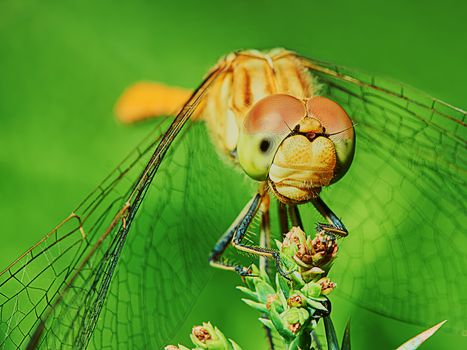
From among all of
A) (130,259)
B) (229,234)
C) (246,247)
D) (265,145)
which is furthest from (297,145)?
(130,259)

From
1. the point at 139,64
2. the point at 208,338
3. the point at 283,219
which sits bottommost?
the point at 208,338

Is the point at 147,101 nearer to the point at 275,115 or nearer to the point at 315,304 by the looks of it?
the point at 275,115

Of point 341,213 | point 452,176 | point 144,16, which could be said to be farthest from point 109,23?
point 452,176

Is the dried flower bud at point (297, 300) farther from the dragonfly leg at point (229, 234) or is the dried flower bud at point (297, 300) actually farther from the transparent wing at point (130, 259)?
the dragonfly leg at point (229, 234)

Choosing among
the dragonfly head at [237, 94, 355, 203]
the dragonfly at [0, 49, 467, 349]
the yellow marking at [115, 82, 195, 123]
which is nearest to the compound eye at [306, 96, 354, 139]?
the dragonfly head at [237, 94, 355, 203]

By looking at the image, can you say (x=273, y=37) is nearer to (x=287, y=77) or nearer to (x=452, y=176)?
(x=287, y=77)

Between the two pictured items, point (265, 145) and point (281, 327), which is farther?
point (265, 145)

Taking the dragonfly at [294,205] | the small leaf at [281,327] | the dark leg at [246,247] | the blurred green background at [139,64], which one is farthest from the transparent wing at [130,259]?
the small leaf at [281,327]
